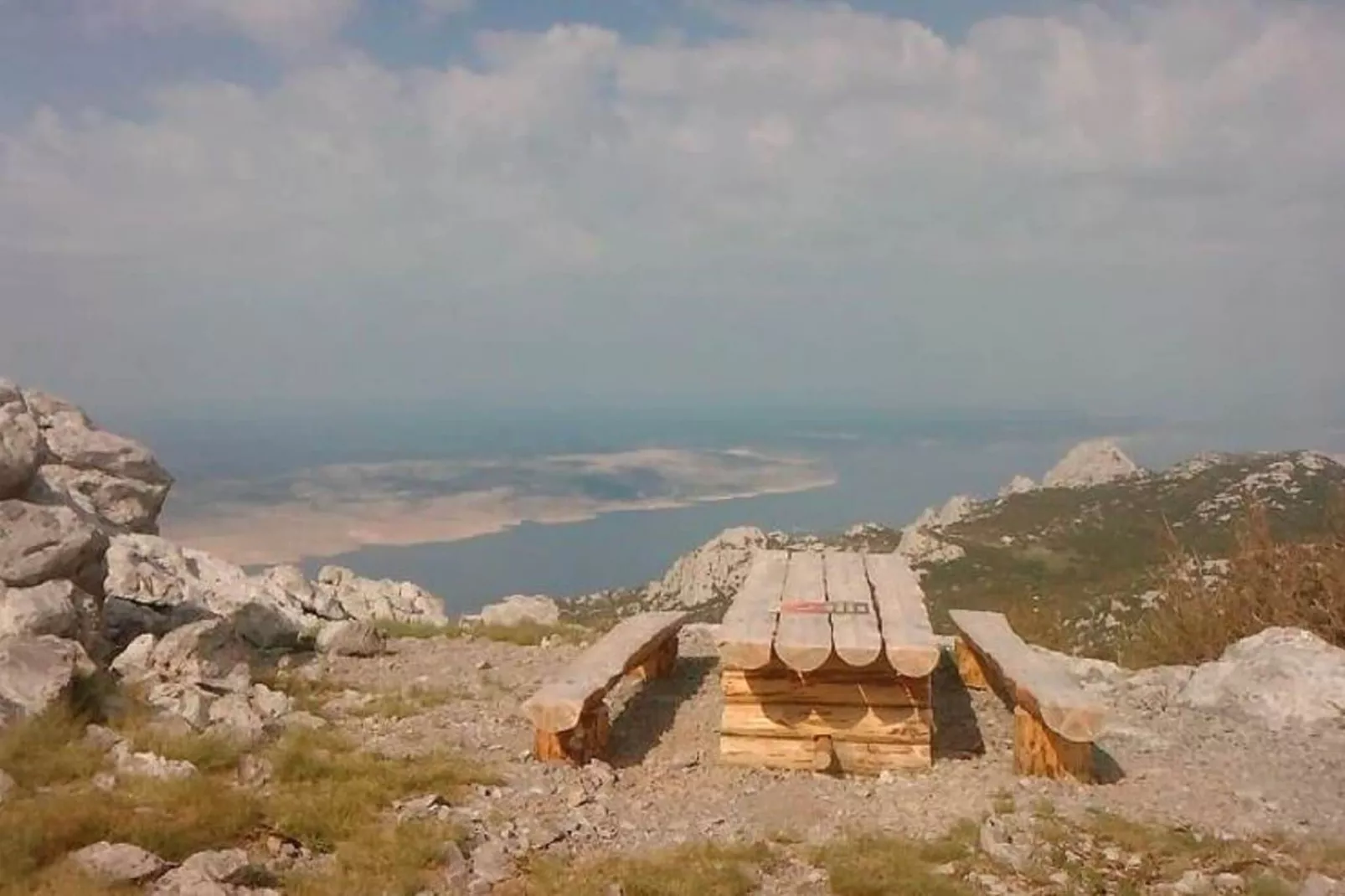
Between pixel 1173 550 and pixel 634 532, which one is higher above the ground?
pixel 1173 550

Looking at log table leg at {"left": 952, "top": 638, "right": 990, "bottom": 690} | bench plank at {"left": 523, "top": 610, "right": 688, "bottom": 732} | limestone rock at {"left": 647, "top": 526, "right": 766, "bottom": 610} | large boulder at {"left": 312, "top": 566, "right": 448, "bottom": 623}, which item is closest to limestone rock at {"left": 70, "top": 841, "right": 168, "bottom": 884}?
bench plank at {"left": 523, "top": 610, "right": 688, "bottom": 732}

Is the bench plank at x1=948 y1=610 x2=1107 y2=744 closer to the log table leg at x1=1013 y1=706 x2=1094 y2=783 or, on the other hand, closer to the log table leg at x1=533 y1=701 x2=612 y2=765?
the log table leg at x1=1013 y1=706 x2=1094 y2=783

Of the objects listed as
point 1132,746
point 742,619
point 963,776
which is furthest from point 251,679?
point 1132,746

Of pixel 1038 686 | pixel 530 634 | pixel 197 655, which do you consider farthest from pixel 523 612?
pixel 1038 686

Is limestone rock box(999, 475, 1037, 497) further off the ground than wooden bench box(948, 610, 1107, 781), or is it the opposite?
wooden bench box(948, 610, 1107, 781)

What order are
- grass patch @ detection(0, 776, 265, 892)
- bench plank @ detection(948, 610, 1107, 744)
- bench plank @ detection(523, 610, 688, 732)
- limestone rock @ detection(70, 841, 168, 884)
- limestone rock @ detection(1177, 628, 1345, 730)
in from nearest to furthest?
1. limestone rock @ detection(70, 841, 168, 884)
2. grass patch @ detection(0, 776, 265, 892)
3. bench plank @ detection(948, 610, 1107, 744)
4. bench plank @ detection(523, 610, 688, 732)
5. limestone rock @ detection(1177, 628, 1345, 730)

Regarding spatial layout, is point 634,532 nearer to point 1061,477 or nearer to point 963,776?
point 1061,477
